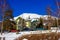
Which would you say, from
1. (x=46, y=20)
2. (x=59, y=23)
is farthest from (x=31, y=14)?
(x=59, y=23)

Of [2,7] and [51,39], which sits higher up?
[2,7]

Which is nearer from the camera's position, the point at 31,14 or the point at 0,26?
the point at 0,26

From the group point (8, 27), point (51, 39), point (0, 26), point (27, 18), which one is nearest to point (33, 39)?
point (51, 39)

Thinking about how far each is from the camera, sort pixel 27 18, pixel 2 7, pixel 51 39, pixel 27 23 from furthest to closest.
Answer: pixel 27 18, pixel 27 23, pixel 2 7, pixel 51 39

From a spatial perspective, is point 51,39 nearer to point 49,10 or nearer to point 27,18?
point 49,10

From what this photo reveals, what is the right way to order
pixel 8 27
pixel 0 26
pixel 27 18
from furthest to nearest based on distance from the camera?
1. pixel 27 18
2. pixel 8 27
3. pixel 0 26

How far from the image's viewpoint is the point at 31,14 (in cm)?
2305

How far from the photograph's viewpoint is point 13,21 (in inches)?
752

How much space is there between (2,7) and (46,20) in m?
6.63

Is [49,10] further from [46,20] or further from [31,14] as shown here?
[31,14]

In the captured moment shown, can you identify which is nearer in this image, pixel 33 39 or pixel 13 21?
pixel 33 39

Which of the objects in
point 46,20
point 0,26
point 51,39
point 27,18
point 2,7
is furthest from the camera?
point 27,18

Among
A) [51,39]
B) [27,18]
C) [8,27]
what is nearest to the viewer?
[51,39]

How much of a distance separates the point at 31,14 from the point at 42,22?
409 centimetres
